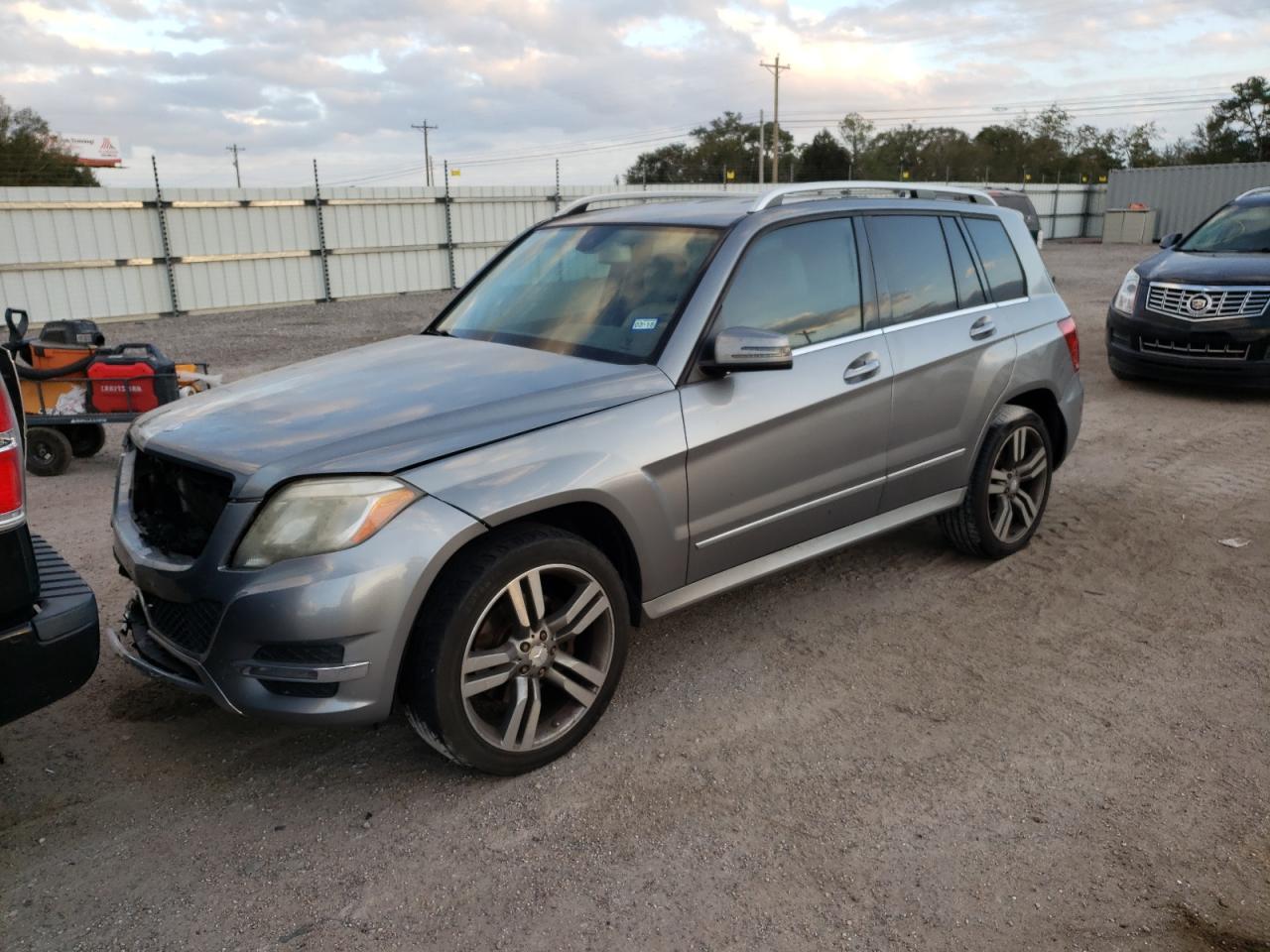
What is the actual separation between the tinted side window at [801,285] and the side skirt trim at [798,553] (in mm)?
810

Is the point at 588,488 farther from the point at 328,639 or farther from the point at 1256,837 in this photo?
the point at 1256,837

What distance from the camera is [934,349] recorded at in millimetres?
4277

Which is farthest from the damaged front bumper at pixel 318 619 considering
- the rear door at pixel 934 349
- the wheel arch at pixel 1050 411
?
the wheel arch at pixel 1050 411

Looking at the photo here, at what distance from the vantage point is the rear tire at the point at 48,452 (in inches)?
268

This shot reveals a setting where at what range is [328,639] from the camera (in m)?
2.71

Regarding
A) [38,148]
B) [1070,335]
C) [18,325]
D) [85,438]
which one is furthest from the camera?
[38,148]

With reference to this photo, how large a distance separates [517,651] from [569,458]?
2.01 ft

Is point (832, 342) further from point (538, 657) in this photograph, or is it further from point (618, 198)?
point (538, 657)

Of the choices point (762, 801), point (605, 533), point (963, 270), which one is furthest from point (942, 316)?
point (762, 801)

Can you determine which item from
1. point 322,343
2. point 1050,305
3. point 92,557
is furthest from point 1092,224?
point 92,557

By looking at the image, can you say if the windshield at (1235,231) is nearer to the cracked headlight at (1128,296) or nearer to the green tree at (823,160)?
the cracked headlight at (1128,296)

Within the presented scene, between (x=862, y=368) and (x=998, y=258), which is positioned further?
(x=998, y=258)

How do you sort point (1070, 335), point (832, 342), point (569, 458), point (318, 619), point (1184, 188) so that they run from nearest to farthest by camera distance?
point (318, 619)
point (569, 458)
point (832, 342)
point (1070, 335)
point (1184, 188)

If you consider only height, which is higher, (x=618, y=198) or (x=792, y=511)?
(x=618, y=198)
